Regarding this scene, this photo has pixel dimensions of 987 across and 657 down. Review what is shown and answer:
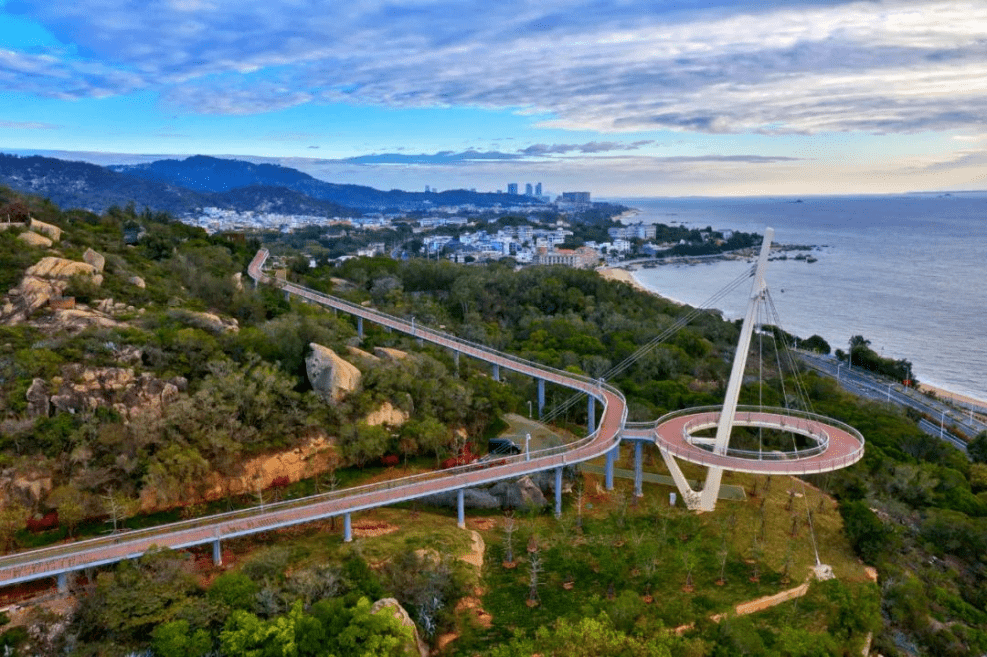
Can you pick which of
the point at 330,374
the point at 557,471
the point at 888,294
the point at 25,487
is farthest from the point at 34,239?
the point at 888,294

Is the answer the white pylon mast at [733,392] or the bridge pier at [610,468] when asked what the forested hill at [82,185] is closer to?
the bridge pier at [610,468]

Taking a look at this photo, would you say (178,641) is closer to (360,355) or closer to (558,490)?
(558,490)

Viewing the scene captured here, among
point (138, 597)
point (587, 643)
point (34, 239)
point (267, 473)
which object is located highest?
point (34, 239)

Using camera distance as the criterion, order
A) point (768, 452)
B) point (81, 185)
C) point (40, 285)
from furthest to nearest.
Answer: point (81, 185) < point (40, 285) < point (768, 452)

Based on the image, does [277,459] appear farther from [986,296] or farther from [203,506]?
[986,296]

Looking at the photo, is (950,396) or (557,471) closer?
(557,471)

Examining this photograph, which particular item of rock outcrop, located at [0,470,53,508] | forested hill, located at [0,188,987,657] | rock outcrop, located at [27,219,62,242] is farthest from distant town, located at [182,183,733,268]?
rock outcrop, located at [0,470,53,508]
